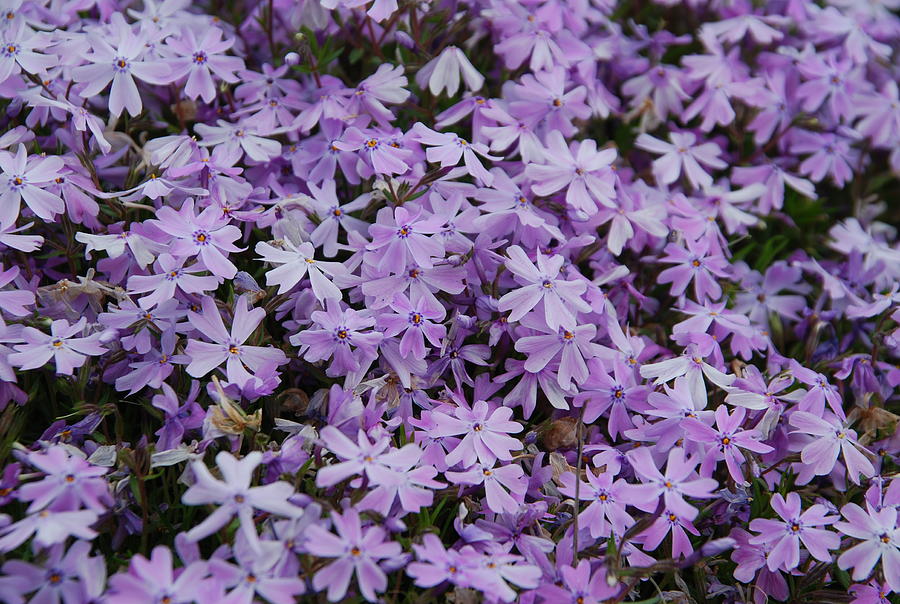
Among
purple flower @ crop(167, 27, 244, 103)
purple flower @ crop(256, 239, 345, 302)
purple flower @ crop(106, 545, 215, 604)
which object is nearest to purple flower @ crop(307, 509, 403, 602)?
purple flower @ crop(106, 545, 215, 604)

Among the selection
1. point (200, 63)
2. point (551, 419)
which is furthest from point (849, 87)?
point (200, 63)

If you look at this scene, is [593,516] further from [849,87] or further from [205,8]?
[205,8]

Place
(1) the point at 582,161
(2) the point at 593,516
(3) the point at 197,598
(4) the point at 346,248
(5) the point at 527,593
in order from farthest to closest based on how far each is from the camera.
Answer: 1. (1) the point at 582,161
2. (4) the point at 346,248
3. (2) the point at 593,516
4. (5) the point at 527,593
5. (3) the point at 197,598

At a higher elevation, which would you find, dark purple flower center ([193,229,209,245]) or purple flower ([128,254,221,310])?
dark purple flower center ([193,229,209,245])

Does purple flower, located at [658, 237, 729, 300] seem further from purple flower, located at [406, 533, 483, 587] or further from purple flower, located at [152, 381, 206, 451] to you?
purple flower, located at [152, 381, 206, 451]

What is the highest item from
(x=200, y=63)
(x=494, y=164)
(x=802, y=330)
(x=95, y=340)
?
(x=200, y=63)

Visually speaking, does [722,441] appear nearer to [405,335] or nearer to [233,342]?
[405,335]

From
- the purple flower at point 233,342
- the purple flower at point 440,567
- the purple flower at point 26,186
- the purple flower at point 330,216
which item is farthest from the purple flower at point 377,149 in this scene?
the purple flower at point 440,567
